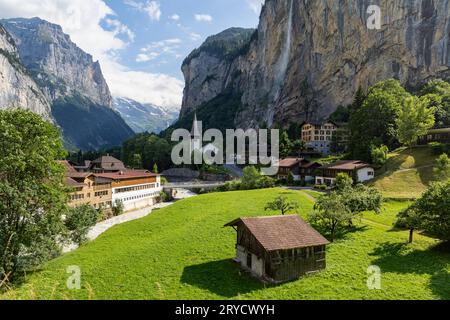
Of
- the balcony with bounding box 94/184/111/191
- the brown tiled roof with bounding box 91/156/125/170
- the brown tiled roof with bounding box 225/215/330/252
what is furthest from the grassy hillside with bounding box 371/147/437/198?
the brown tiled roof with bounding box 91/156/125/170

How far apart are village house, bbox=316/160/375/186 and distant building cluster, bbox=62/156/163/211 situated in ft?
141

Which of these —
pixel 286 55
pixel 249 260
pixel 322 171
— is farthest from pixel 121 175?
pixel 286 55

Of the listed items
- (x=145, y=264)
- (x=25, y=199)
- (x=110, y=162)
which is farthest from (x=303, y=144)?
(x=25, y=199)

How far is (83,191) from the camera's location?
64438 millimetres

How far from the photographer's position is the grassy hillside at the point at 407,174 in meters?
59.4

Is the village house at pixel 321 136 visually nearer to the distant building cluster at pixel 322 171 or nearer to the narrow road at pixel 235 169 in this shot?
the narrow road at pixel 235 169

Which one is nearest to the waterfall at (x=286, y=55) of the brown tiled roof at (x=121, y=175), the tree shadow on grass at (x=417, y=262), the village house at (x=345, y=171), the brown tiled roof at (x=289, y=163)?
the brown tiled roof at (x=289, y=163)

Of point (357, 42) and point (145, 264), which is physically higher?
point (357, 42)

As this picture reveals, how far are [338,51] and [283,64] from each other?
4414cm

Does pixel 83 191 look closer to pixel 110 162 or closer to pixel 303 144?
pixel 110 162

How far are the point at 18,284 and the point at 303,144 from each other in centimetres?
9518
